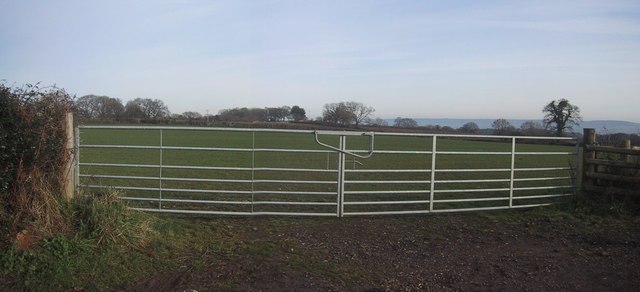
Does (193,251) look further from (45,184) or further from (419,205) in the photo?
(419,205)

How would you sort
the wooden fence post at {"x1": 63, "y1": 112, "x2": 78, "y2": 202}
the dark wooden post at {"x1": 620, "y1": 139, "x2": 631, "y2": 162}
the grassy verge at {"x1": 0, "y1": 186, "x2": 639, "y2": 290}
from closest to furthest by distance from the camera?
the grassy verge at {"x1": 0, "y1": 186, "x2": 639, "y2": 290}
the wooden fence post at {"x1": 63, "y1": 112, "x2": 78, "y2": 202}
the dark wooden post at {"x1": 620, "y1": 139, "x2": 631, "y2": 162}

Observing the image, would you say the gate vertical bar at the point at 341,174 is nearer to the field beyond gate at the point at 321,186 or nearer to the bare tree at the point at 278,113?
the field beyond gate at the point at 321,186

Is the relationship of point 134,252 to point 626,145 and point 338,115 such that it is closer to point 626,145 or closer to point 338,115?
point 626,145

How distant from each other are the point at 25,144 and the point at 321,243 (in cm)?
371

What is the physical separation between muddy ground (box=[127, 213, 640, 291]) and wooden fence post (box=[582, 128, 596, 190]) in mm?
1653

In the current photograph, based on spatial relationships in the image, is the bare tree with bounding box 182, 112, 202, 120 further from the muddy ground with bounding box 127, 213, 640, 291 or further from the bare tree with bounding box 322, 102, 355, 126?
the muddy ground with bounding box 127, 213, 640, 291

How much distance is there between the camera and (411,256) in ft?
19.2

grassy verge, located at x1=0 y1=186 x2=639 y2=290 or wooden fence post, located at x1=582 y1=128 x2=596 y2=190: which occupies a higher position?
wooden fence post, located at x1=582 y1=128 x2=596 y2=190

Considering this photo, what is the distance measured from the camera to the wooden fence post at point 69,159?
A: 19.1 ft

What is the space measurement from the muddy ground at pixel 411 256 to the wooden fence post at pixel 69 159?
1.88 meters

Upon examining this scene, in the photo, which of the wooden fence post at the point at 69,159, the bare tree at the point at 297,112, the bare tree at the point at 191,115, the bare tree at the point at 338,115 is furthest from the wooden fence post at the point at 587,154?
the bare tree at the point at 297,112

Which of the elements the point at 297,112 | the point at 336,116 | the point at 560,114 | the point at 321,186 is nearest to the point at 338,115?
the point at 336,116

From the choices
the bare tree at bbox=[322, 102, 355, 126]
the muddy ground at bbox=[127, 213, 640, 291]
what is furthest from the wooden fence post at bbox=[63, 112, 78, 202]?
the bare tree at bbox=[322, 102, 355, 126]

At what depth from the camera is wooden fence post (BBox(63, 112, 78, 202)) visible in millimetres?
5832
